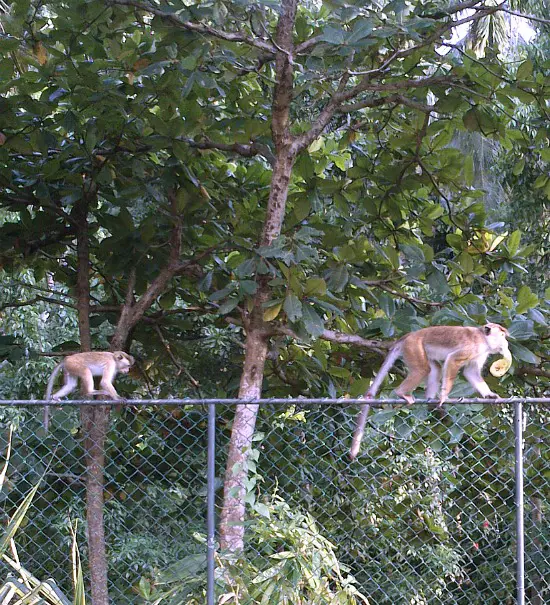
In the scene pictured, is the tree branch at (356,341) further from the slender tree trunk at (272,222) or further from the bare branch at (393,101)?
the bare branch at (393,101)

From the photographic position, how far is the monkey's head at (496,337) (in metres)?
3.77

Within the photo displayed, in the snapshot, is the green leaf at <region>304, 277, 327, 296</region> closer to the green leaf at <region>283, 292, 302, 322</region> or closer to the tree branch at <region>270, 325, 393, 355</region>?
the green leaf at <region>283, 292, 302, 322</region>

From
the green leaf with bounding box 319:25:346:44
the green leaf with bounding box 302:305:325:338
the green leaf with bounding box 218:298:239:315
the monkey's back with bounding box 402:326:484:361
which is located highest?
the green leaf with bounding box 319:25:346:44

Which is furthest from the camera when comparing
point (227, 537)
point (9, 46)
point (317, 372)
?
point (317, 372)

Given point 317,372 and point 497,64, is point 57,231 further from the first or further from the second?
point 497,64

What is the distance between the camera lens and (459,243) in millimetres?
4797

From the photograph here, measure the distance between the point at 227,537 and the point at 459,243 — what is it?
2.32m

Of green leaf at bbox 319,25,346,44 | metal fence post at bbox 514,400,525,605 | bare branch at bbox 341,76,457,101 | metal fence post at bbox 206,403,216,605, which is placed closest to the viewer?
metal fence post at bbox 206,403,216,605

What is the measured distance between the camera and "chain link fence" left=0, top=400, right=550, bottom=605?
3336 millimetres

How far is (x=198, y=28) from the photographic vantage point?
143 inches

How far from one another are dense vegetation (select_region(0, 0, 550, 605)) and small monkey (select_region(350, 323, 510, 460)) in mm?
155

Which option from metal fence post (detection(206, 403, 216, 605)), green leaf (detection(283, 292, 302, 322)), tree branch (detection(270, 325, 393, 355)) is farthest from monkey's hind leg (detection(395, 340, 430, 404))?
metal fence post (detection(206, 403, 216, 605))

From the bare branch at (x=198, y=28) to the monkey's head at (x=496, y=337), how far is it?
5.77ft

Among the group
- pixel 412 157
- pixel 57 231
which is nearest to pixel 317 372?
pixel 412 157
